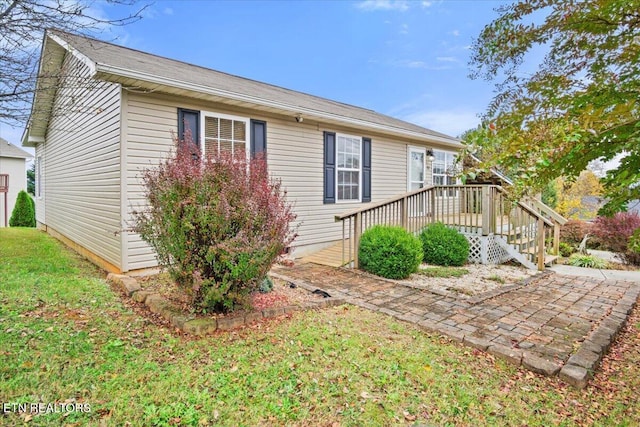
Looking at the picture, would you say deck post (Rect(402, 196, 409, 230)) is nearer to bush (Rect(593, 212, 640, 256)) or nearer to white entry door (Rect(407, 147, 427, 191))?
white entry door (Rect(407, 147, 427, 191))

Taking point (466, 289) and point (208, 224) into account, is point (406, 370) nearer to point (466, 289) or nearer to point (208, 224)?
point (208, 224)

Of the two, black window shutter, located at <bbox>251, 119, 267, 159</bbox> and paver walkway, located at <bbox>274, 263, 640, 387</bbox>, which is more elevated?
black window shutter, located at <bbox>251, 119, 267, 159</bbox>

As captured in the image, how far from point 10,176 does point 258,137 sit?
21.2m

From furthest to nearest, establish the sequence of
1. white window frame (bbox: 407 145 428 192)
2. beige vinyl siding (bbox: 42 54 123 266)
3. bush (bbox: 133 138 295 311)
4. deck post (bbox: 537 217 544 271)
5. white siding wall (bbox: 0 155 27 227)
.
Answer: white siding wall (bbox: 0 155 27 227) < white window frame (bbox: 407 145 428 192) < deck post (bbox: 537 217 544 271) < beige vinyl siding (bbox: 42 54 123 266) < bush (bbox: 133 138 295 311)

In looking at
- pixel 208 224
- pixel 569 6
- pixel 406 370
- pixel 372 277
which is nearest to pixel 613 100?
pixel 569 6

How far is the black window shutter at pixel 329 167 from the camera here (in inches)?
339

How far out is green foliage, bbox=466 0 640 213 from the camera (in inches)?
66.1

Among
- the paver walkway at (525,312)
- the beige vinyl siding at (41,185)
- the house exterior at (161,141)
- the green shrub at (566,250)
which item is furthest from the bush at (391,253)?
the beige vinyl siding at (41,185)

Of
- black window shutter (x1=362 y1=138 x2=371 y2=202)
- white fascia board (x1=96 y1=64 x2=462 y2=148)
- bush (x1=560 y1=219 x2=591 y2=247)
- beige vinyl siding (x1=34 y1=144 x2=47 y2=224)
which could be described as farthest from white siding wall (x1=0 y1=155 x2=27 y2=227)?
bush (x1=560 y1=219 x2=591 y2=247)

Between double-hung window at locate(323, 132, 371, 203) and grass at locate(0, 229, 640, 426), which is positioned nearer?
grass at locate(0, 229, 640, 426)

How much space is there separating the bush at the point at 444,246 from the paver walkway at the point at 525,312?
1.53m

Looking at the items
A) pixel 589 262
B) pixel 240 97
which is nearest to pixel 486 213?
pixel 589 262

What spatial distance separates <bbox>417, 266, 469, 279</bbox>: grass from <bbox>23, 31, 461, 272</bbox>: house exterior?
271 centimetres

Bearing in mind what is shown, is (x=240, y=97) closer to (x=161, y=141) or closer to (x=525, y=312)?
(x=161, y=141)
